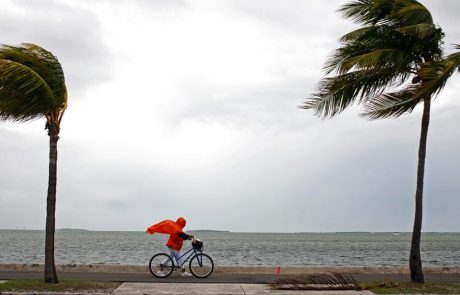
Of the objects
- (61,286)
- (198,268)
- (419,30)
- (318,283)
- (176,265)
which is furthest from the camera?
(198,268)

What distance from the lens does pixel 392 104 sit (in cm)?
1609

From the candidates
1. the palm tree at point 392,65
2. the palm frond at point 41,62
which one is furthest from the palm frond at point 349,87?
the palm frond at point 41,62

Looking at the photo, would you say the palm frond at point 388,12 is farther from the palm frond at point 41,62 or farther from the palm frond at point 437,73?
the palm frond at point 41,62

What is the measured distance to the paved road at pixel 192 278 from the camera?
1627 cm

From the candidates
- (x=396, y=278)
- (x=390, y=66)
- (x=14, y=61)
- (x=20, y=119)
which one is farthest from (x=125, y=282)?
(x=390, y=66)

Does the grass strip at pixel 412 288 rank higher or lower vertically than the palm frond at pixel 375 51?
lower

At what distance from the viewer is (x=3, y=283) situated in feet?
46.6

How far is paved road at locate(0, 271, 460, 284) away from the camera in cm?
1627

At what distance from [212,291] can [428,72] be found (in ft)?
24.5

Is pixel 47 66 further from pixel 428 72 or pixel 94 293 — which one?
pixel 428 72

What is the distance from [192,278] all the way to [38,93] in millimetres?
6823

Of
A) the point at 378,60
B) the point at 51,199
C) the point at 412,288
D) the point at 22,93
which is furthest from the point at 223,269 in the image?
the point at 22,93

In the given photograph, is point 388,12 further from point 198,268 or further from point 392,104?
point 198,268

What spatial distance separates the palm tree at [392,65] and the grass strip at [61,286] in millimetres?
7339
